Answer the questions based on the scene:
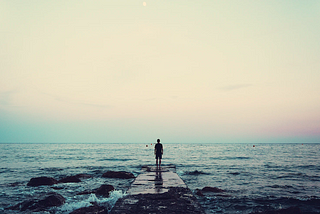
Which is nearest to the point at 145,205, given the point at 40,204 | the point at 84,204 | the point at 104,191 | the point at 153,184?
the point at 84,204

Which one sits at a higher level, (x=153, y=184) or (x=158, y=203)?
(x=158, y=203)

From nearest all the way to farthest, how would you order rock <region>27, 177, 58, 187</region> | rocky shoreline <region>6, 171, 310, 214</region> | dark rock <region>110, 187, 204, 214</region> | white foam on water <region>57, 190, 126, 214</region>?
dark rock <region>110, 187, 204, 214</region>
rocky shoreline <region>6, 171, 310, 214</region>
white foam on water <region>57, 190, 126, 214</region>
rock <region>27, 177, 58, 187</region>

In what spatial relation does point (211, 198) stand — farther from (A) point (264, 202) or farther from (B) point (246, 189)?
(B) point (246, 189)

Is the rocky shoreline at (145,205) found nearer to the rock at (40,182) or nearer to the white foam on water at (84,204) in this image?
the white foam on water at (84,204)

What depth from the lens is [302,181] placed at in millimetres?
16719

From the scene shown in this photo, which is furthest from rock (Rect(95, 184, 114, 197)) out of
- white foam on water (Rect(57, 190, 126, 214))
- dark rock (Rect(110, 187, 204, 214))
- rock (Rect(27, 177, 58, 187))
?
rock (Rect(27, 177, 58, 187))

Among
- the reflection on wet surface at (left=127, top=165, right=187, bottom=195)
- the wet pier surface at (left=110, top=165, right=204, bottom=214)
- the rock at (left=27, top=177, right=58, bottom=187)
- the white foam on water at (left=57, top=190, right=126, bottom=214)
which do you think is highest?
the wet pier surface at (left=110, top=165, right=204, bottom=214)

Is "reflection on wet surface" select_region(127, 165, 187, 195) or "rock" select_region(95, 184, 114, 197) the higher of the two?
"reflection on wet surface" select_region(127, 165, 187, 195)

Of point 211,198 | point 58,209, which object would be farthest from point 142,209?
point 211,198

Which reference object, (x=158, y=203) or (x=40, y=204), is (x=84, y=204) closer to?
(x=40, y=204)

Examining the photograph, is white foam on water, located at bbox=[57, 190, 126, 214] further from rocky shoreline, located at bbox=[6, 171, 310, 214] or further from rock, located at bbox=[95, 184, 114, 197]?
rock, located at bbox=[95, 184, 114, 197]

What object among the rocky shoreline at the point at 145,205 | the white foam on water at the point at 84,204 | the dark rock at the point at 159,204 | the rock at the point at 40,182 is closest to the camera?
the dark rock at the point at 159,204

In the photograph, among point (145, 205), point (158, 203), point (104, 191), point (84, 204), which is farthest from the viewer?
point (104, 191)

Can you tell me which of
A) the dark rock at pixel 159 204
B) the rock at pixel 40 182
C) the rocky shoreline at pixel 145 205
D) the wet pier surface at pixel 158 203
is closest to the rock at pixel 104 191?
the rocky shoreline at pixel 145 205
